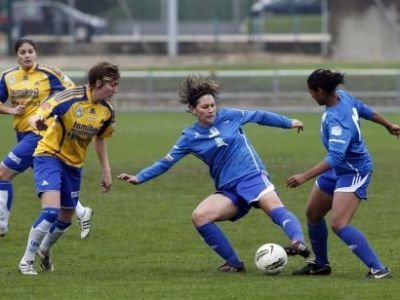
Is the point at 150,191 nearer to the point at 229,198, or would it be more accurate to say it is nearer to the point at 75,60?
the point at 229,198

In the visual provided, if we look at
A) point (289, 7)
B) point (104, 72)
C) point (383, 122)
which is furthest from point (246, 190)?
point (289, 7)

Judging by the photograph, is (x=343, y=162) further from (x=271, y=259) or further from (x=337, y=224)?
(x=271, y=259)

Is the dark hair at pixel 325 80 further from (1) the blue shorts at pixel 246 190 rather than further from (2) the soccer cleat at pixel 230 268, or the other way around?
(2) the soccer cleat at pixel 230 268

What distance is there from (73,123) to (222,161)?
1273mm

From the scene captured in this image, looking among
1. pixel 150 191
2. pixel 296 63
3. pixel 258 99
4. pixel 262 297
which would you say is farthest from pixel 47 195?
pixel 296 63

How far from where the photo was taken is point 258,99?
35.3 metres

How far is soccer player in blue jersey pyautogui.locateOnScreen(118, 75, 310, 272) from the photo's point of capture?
972 cm

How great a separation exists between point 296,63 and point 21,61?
1152 inches

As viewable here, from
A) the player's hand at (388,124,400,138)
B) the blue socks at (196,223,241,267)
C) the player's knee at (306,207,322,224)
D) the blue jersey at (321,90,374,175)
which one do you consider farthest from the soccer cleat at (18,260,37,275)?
the player's hand at (388,124,400,138)

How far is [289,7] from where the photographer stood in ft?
148

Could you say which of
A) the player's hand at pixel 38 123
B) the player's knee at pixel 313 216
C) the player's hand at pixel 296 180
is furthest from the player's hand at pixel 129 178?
the player's knee at pixel 313 216

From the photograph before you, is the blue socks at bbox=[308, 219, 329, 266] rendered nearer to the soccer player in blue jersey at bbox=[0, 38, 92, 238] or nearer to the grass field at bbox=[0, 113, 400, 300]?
the grass field at bbox=[0, 113, 400, 300]

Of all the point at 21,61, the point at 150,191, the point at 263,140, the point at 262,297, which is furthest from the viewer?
the point at 263,140

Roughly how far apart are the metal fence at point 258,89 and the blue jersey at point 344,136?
962 inches
